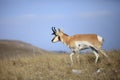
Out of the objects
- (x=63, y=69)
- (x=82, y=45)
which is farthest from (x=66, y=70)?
(x=82, y=45)

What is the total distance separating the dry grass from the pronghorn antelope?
15.6 inches

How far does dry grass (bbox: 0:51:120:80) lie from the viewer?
258 inches

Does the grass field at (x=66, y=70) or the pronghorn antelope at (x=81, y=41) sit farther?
the pronghorn antelope at (x=81, y=41)

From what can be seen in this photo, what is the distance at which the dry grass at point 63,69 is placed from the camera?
6.54 metres

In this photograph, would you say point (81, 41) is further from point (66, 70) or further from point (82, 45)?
point (66, 70)

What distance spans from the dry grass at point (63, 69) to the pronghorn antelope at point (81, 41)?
0.40 meters

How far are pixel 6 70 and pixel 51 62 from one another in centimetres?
160

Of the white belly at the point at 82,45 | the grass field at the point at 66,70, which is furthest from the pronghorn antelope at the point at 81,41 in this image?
the grass field at the point at 66,70

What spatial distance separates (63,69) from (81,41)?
4.16 ft

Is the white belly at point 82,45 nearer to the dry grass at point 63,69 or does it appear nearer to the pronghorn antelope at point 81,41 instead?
the pronghorn antelope at point 81,41

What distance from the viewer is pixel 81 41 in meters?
8.23

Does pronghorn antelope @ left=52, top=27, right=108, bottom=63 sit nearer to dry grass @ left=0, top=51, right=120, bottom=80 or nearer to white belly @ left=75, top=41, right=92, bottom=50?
white belly @ left=75, top=41, right=92, bottom=50

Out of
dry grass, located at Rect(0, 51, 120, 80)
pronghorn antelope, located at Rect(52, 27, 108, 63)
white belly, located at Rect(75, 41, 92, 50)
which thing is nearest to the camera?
dry grass, located at Rect(0, 51, 120, 80)

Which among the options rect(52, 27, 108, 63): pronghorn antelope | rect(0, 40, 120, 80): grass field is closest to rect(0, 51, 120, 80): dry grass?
rect(0, 40, 120, 80): grass field
